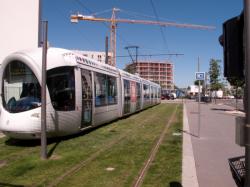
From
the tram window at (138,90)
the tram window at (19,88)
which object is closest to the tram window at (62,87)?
the tram window at (19,88)

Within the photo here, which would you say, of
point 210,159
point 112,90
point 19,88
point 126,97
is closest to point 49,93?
point 19,88

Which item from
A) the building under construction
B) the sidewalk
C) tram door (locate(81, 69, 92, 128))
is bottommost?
the sidewalk

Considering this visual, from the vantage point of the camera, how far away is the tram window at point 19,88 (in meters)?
10.2

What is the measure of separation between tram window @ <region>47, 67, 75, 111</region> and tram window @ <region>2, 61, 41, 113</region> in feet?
1.47

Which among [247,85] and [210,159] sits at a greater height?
[247,85]

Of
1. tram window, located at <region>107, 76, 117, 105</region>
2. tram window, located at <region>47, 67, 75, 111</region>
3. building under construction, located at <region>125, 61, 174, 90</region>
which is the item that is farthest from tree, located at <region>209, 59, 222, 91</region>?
building under construction, located at <region>125, 61, 174, 90</region>

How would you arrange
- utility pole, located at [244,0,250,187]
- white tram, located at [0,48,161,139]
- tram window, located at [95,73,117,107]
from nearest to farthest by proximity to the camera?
utility pole, located at [244,0,250,187], white tram, located at [0,48,161,139], tram window, located at [95,73,117,107]

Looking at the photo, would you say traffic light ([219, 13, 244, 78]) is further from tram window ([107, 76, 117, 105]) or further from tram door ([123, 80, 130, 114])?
tram door ([123, 80, 130, 114])

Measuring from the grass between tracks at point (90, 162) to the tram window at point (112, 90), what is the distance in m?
3.87

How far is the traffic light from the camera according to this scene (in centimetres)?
328

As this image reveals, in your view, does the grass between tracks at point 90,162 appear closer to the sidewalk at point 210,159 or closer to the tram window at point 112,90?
the sidewalk at point 210,159

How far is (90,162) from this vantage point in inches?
328

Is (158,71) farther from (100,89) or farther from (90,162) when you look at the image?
(90,162)

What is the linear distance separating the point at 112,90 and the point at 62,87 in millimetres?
6017
